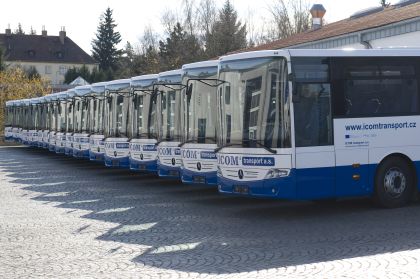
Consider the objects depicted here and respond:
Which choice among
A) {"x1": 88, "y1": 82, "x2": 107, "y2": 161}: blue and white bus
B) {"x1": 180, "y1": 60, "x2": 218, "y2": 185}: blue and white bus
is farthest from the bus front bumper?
{"x1": 88, "y1": 82, "x2": 107, "y2": 161}: blue and white bus

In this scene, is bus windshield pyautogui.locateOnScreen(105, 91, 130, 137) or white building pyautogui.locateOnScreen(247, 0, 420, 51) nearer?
bus windshield pyautogui.locateOnScreen(105, 91, 130, 137)

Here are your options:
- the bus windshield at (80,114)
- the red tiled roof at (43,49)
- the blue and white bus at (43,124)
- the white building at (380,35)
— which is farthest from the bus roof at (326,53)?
the red tiled roof at (43,49)

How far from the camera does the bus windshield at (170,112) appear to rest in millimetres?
17281

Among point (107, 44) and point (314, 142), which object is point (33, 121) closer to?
point (314, 142)

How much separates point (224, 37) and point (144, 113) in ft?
156

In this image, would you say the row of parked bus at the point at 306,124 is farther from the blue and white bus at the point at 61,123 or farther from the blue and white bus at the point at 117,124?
the blue and white bus at the point at 61,123

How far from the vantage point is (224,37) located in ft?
216

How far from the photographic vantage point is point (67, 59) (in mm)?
121250

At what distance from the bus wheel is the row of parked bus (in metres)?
0.02

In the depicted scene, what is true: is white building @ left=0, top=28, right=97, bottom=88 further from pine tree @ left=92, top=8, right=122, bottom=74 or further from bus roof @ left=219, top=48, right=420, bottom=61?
bus roof @ left=219, top=48, right=420, bottom=61

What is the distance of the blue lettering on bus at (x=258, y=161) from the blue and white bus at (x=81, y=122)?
13417 mm

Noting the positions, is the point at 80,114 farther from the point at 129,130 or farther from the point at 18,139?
the point at 18,139

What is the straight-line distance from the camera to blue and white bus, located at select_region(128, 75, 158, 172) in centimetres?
1866

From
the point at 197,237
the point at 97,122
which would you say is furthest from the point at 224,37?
the point at 197,237
